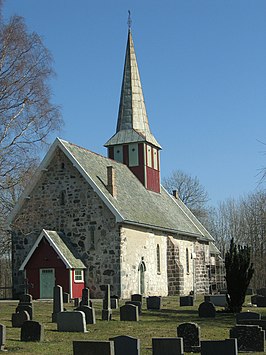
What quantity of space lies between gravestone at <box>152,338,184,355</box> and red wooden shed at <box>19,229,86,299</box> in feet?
68.5

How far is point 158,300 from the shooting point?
89.6 feet

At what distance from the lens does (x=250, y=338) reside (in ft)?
47.9

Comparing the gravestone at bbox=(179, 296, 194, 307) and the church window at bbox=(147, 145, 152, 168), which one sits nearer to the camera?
the gravestone at bbox=(179, 296, 194, 307)

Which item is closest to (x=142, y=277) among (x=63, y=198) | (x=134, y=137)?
(x=63, y=198)

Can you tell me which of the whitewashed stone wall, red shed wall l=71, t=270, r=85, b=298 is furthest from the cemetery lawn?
the whitewashed stone wall

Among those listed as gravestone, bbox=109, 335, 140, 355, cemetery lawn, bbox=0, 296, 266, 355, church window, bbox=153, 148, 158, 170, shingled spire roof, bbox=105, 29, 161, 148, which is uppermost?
shingled spire roof, bbox=105, 29, 161, 148

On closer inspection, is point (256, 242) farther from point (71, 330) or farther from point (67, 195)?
point (71, 330)

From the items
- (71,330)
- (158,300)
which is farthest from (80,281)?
(71,330)

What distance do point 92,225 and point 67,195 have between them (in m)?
2.36

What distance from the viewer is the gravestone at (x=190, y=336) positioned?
14.8 m

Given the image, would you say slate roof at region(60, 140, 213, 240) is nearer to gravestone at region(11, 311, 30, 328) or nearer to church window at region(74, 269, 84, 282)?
church window at region(74, 269, 84, 282)

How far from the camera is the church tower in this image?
44750 mm

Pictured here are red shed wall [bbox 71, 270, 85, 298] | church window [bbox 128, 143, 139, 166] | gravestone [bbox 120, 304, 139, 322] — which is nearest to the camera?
gravestone [bbox 120, 304, 139, 322]

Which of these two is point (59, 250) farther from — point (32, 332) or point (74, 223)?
point (32, 332)
